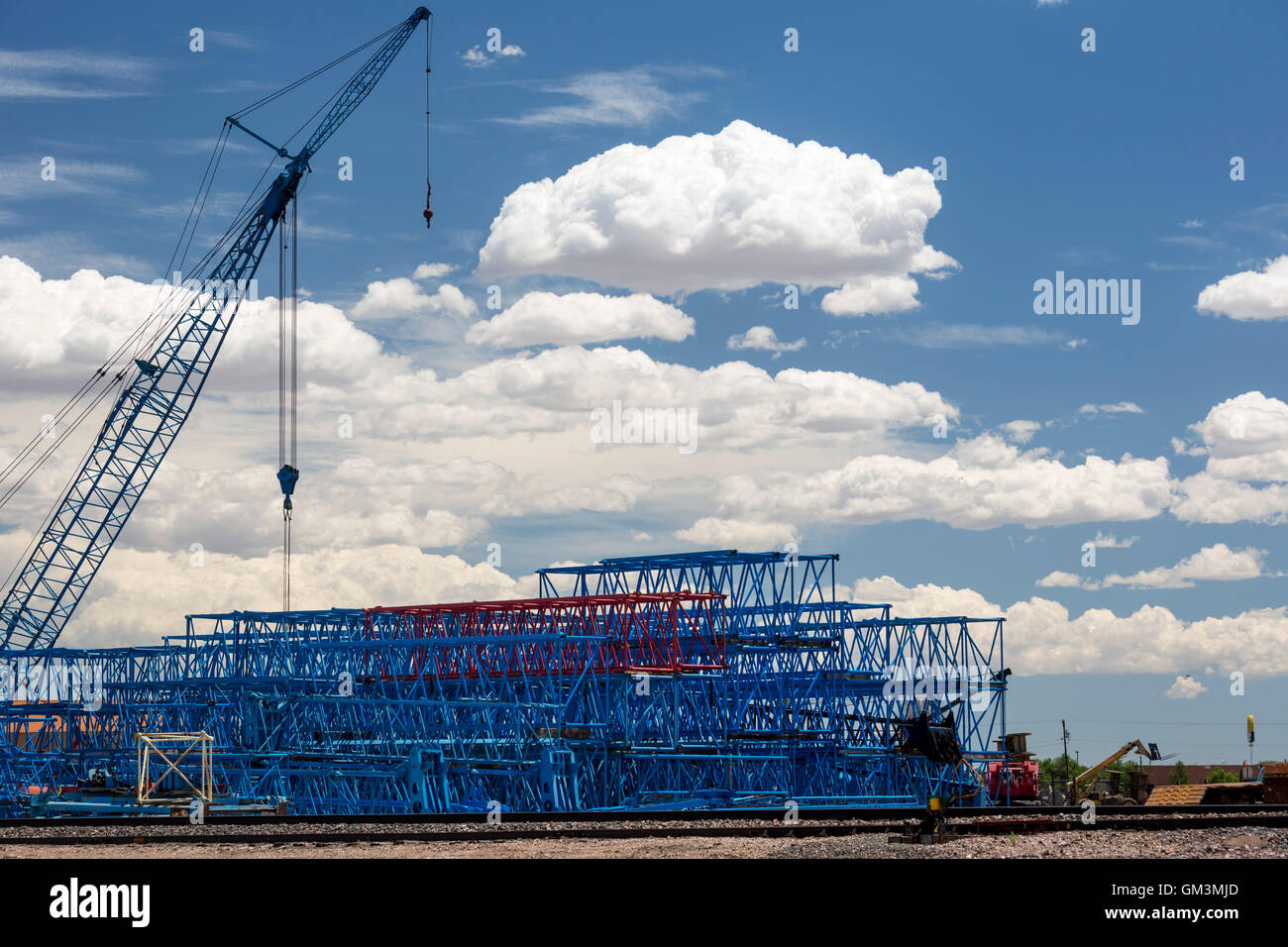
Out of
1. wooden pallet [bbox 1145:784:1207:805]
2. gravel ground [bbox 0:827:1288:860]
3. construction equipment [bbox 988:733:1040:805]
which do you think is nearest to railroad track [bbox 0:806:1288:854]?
gravel ground [bbox 0:827:1288:860]

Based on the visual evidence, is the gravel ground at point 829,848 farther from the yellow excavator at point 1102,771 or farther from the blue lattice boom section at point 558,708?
Result: the yellow excavator at point 1102,771

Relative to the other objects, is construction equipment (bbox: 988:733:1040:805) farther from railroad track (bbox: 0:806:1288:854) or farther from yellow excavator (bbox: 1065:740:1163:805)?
railroad track (bbox: 0:806:1288:854)

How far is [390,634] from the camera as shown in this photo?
73.2 metres

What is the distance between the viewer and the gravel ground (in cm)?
2261

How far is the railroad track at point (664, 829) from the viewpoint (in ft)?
84.8

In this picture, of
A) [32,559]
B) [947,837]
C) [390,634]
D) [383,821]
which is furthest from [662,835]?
[32,559]

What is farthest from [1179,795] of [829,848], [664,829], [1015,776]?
[829,848]

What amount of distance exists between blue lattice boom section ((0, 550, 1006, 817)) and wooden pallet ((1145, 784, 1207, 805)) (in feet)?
22.5

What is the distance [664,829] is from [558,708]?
2883cm

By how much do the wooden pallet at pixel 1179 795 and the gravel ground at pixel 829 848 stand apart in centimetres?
2973

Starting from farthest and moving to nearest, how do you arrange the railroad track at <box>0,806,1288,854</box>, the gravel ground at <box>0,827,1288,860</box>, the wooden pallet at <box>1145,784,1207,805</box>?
the wooden pallet at <box>1145,784,1207,805</box> < the railroad track at <box>0,806,1288,854</box> < the gravel ground at <box>0,827,1288,860</box>
